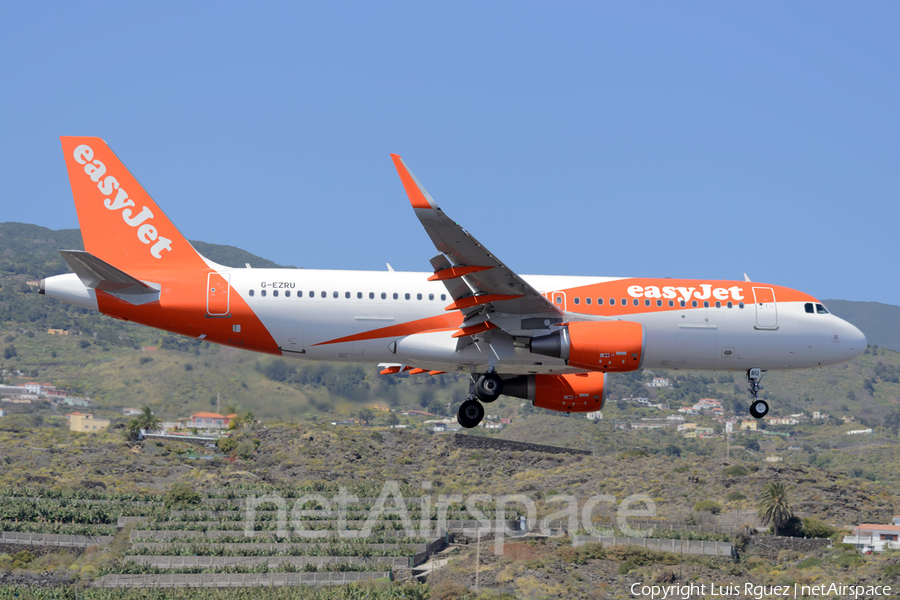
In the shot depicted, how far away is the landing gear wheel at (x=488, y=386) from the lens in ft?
99.2

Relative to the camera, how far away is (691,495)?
88000mm

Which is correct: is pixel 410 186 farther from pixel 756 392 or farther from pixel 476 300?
pixel 756 392

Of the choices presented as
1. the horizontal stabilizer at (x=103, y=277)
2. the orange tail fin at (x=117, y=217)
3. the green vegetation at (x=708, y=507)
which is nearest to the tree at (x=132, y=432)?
the green vegetation at (x=708, y=507)

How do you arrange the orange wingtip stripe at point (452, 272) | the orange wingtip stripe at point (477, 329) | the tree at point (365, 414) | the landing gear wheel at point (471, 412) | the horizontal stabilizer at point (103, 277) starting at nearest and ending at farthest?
the orange wingtip stripe at point (452, 272)
the horizontal stabilizer at point (103, 277)
the orange wingtip stripe at point (477, 329)
the landing gear wheel at point (471, 412)
the tree at point (365, 414)

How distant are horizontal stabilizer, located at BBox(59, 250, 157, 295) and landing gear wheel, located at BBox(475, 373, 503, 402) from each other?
1075cm

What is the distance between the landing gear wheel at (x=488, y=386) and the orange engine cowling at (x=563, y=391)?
199cm

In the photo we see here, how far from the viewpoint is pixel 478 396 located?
30.7m

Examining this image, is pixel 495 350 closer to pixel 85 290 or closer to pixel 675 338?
pixel 675 338

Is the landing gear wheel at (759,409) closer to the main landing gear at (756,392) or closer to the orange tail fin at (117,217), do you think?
the main landing gear at (756,392)

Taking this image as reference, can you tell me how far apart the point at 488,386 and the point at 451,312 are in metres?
2.70

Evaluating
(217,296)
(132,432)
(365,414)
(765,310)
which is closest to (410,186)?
(217,296)

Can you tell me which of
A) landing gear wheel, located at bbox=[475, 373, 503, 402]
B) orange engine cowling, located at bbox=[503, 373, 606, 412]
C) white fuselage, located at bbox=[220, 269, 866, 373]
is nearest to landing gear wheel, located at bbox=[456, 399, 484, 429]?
landing gear wheel, located at bbox=[475, 373, 503, 402]

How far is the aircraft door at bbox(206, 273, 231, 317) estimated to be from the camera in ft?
95.8

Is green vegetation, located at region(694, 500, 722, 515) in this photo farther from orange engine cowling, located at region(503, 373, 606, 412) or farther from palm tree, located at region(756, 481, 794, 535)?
orange engine cowling, located at region(503, 373, 606, 412)
